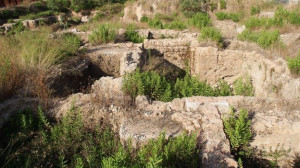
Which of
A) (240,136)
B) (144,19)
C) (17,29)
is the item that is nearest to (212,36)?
(240,136)

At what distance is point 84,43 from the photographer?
8.20 metres

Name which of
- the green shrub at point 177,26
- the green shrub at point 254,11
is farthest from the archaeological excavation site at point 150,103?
the green shrub at point 254,11

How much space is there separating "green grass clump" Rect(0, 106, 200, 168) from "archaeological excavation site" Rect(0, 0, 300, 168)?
0.05 feet

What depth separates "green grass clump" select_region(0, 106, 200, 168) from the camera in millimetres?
2668

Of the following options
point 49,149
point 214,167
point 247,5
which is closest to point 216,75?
point 214,167

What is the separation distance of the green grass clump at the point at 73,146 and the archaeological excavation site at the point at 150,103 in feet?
0.05

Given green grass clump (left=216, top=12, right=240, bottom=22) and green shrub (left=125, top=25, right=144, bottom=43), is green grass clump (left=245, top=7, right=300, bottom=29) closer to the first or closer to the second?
green grass clump (left=216, top=12, right=240, bottom=22)

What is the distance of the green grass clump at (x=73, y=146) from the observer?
267 cm

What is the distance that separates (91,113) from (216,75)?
5.07 m

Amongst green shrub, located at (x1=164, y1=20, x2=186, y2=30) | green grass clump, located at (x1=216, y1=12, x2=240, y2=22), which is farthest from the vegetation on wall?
green grass clump, located at (x1=216, y1=12, x2=240, y2=22)

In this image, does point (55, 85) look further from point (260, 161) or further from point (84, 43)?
point (260, 161)

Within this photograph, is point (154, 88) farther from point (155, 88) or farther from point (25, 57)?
Result: point (25, 57)

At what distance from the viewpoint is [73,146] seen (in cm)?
320

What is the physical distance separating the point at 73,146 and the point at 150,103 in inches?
57.9
